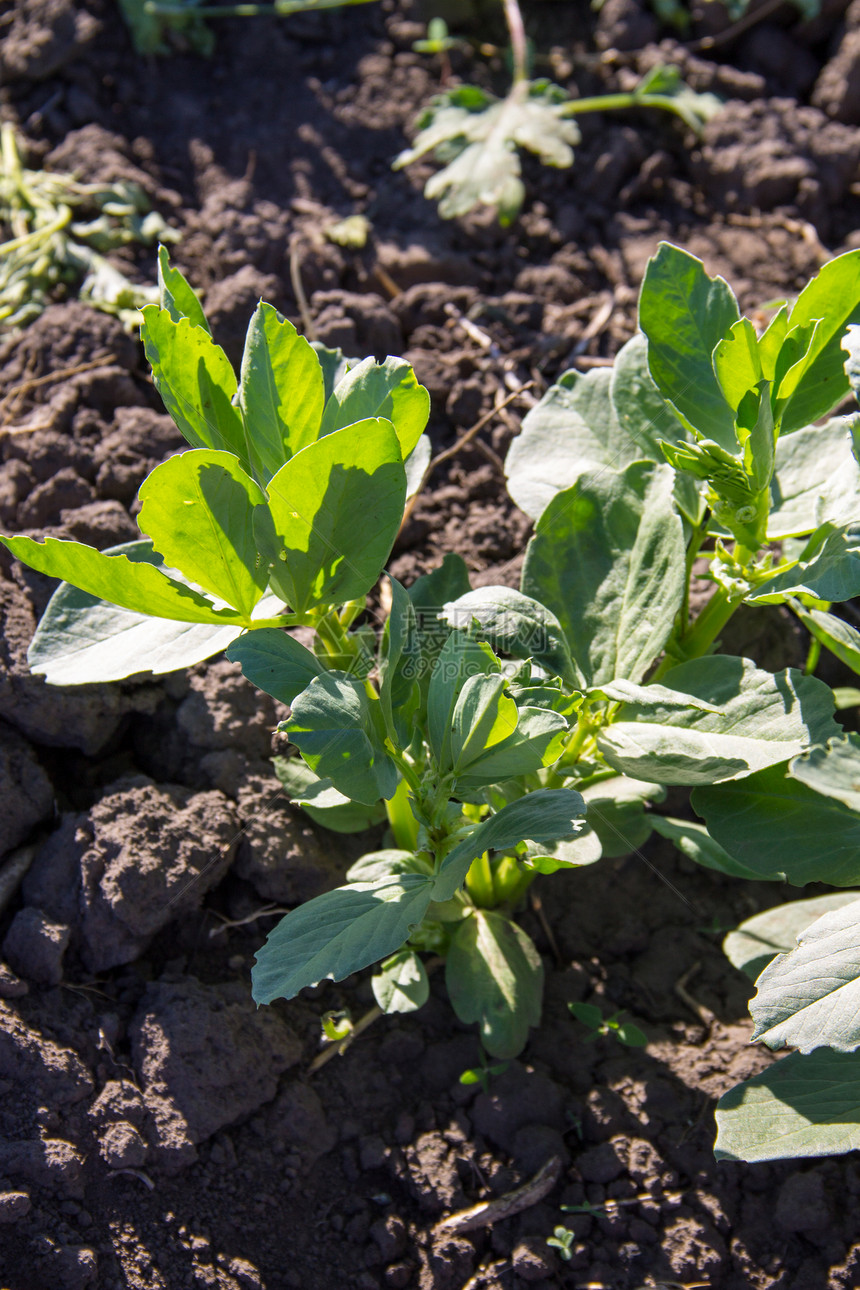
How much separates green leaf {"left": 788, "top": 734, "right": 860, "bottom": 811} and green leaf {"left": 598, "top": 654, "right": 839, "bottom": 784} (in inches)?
5.9

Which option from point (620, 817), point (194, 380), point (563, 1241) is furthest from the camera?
point (620, 817)

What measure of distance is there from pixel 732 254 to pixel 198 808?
2469mm

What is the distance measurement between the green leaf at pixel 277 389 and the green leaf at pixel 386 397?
0.05m

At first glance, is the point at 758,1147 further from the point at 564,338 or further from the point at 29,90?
the point at 29,90

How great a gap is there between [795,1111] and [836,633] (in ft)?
2.85

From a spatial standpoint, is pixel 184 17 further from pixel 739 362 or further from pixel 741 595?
pixel 741 595

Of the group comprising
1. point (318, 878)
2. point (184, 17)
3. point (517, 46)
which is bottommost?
point (318, 878)

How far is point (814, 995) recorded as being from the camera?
1556mm

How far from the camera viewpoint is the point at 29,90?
11.0 ft

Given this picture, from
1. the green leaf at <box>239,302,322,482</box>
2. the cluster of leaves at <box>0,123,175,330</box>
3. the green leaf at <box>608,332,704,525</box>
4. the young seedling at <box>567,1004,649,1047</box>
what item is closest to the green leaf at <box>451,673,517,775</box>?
the green leaf at <box>239,302,322,482</box>

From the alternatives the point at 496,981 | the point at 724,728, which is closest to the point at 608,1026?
the point at 496,981

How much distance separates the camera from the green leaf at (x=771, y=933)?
1.91 m

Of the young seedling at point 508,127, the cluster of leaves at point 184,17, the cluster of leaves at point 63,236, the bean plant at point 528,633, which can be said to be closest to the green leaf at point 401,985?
the bean plant at point 528,633

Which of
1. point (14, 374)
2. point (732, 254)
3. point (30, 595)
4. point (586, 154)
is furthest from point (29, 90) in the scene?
point (732, 254)
